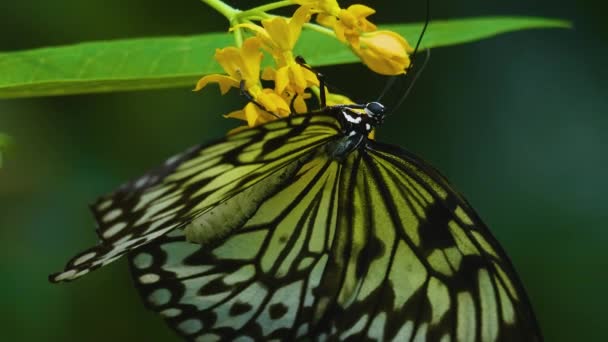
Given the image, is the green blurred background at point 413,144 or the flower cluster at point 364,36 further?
the green blurred background at point 413,144

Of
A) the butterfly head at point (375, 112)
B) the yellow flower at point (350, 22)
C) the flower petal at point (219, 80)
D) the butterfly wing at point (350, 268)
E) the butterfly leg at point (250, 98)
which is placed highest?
the yellow flower at point (350, 22)

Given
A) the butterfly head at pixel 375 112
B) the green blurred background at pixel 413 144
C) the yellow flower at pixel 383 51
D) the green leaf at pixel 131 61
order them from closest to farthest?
the green leaf at pixel 131 61 → the yellow flower at pixel 383 51 → the butterfly head at pixel 375 112 → the green blurred background at pixel 413 144

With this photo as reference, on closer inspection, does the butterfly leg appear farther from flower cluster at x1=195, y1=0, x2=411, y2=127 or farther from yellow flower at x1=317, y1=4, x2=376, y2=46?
yellow flower at x1=317, y1=4, x2=376, y2=46

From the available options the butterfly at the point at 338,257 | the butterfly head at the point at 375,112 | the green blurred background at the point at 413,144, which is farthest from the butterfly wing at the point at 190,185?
the green blurred background at the point at 413,144

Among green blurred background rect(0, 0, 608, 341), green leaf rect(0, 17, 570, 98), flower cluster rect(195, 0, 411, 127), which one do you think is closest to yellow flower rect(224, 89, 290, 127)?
flower cluster rect(195, 0, 411, 127)

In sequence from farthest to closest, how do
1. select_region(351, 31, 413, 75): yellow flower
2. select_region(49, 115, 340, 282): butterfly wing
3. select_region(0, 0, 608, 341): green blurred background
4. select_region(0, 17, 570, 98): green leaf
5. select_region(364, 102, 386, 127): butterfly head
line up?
1. select_region(0, 0, 608, 341): green blurred background
2. select_region(364, 102, 386, 127): butterfly head
3. select_region(351, 31, 413, 75): yellow flower
4. select_region(0, 17, 570, 98): green leaf
5. select_region(49, 115, 340, 282): butterfly wing

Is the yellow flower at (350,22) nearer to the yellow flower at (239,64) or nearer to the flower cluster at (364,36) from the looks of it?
the flower cluster at (364,36)
